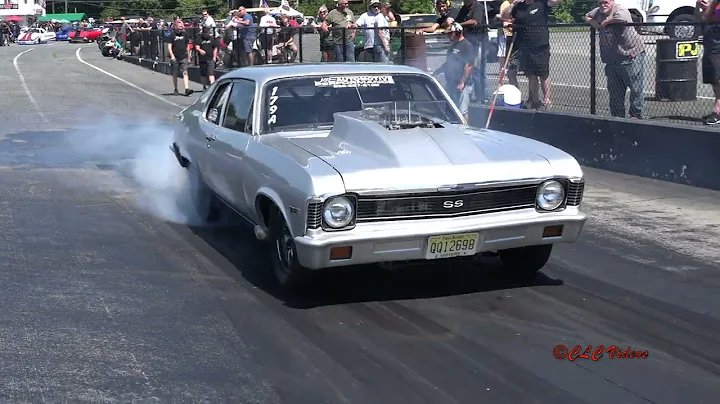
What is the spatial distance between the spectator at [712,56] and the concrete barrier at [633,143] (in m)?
0.81

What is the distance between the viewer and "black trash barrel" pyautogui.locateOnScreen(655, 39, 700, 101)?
1105cm

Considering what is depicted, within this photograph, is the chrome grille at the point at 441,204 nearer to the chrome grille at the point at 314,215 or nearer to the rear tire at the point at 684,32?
the chrome grille at the point at 314,215

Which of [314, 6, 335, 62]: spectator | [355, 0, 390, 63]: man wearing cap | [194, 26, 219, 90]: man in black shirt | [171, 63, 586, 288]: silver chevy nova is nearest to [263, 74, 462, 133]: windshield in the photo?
[171, 63, 586, 288]: silver chevy nova

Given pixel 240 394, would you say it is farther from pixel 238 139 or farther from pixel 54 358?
pixel 238 139

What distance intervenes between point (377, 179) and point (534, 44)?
7.65 m

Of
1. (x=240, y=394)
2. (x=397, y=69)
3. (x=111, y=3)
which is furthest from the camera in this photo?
(x=111, y=3)

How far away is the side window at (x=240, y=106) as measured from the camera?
23.1 feet

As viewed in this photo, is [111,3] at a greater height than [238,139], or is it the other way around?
[111,3]

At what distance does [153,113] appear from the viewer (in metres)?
18.2

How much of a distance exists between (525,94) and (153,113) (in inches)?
314

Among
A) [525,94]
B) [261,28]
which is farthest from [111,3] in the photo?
[525,94]

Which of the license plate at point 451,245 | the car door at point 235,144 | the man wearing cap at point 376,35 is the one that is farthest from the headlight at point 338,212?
the man wearing cap at point 376,35

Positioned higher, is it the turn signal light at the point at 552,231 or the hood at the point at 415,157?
the hood at the point at 415,157

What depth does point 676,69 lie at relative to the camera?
11.7 meters
